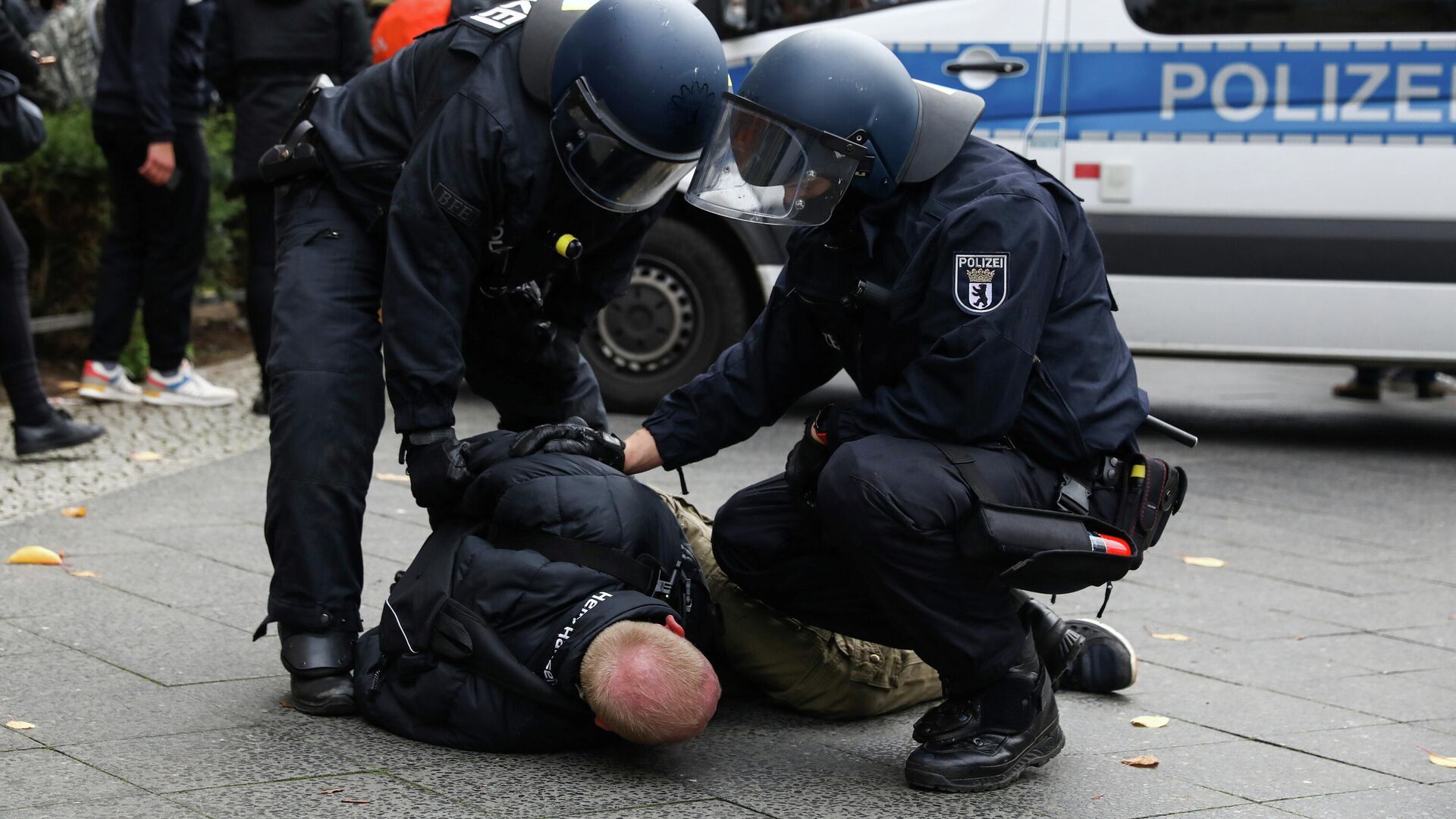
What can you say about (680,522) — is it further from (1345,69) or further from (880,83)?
(1345,69)

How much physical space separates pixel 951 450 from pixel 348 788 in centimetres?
116

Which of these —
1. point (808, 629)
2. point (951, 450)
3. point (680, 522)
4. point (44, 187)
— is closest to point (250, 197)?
point (44, 187)

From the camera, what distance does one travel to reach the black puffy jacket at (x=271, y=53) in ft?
19.7

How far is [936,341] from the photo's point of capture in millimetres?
2945

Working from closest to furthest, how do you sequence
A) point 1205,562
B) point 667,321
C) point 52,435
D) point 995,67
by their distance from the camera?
1. point 1205,562
2. point 52,435
3. point 995,67
4. point 667,321

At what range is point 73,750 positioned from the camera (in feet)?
9.70

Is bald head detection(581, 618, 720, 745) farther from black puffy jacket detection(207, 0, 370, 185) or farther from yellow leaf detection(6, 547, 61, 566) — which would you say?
black puffy jacket detection(207, 0, 370, 185)

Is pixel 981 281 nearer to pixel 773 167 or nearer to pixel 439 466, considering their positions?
pixel 773 167

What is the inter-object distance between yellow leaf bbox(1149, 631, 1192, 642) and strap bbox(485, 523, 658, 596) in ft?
4.95

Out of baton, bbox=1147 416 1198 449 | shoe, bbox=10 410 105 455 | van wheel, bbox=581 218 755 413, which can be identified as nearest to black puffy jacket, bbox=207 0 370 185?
shoe, bbox=10 410 105 455

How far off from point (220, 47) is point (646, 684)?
4.01 meters

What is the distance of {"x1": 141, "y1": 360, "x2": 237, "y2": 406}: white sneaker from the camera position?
6.58 metres

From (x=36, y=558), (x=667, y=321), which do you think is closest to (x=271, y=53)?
(x=667, y=321)

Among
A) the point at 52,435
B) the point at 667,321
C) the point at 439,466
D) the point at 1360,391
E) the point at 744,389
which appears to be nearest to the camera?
the point at 439,466
